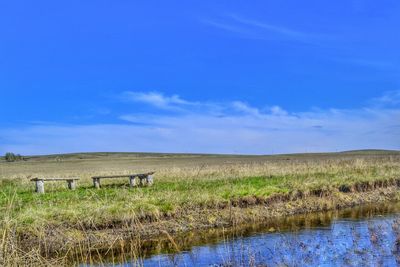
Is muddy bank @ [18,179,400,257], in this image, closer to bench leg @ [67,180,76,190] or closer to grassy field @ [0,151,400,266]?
grassy field @ [0,151,400,266]

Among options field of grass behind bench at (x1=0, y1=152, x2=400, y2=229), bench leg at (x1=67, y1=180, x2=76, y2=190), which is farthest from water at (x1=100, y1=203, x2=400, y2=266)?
bench leg at (x1=67, y1=180, x2=76, y2=190)

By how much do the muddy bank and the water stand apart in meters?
1.07

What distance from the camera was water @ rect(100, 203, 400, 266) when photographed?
39.0ft

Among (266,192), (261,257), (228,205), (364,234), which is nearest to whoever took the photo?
(261,257)

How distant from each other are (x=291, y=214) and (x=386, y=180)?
1009 cm

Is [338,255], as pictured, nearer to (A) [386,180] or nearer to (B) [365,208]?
(B) [365,208]

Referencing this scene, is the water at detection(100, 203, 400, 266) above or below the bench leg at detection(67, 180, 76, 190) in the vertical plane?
below

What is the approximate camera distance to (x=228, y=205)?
21.3m

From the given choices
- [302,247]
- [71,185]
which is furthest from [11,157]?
[302,247]

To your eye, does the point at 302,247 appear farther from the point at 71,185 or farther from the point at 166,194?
the point at 71,185

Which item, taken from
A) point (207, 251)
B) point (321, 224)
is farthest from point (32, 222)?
point (321, 224)

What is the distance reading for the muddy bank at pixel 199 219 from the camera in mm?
15945

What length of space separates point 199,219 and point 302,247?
7199 millimetres

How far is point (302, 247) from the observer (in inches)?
518
